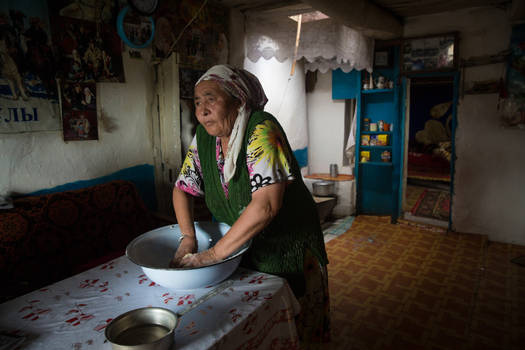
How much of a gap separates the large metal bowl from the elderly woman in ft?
0.18

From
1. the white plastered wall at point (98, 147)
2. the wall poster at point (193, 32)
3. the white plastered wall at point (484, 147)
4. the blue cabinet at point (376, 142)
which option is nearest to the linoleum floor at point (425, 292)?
the white plastered wall at point (484, 147)

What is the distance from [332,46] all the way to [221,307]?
307 centimetres

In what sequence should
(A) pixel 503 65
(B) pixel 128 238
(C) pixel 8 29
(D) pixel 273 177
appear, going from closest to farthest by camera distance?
(D) pixel 273 177
(C) pixel 8 29
(B) pixel 128 238
(A) pixel 503 65

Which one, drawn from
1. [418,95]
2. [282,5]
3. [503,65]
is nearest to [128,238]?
[282,5]

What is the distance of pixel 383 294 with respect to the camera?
278 centimetres

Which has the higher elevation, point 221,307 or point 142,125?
point 142,125

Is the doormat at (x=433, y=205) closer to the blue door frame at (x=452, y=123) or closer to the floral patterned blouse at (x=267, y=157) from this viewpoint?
the blue door frame at (x=452, y=123)

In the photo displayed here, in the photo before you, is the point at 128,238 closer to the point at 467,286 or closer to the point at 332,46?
the point at 332,46

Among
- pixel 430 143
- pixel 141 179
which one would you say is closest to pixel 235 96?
pixel 141 179

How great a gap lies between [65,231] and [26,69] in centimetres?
103

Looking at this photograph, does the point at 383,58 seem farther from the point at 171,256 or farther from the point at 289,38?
the point at 171,256

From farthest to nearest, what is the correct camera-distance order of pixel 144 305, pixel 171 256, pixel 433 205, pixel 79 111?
pixel 433 205 < pixel 79 111 < pixel 171 256 < pixel 144 305

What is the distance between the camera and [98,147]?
8.21ft

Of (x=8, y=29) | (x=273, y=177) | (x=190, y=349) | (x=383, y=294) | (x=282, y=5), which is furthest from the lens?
(x=282, y=5)
